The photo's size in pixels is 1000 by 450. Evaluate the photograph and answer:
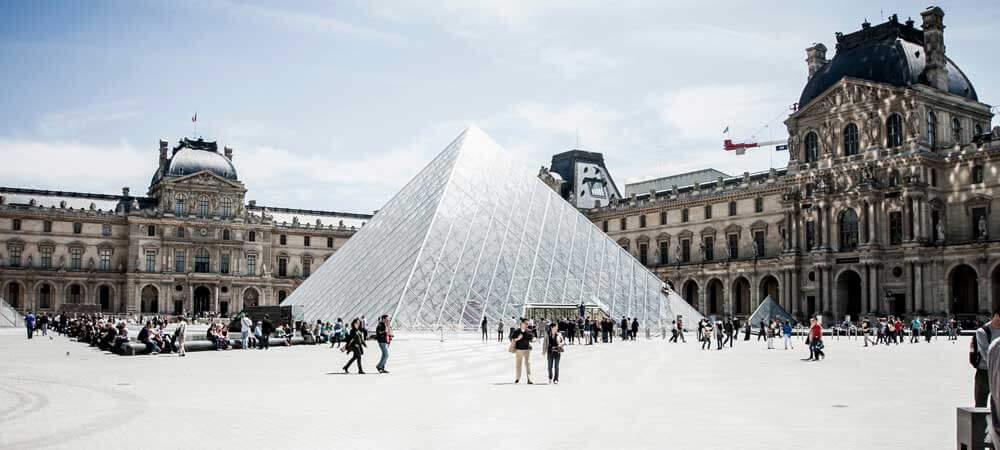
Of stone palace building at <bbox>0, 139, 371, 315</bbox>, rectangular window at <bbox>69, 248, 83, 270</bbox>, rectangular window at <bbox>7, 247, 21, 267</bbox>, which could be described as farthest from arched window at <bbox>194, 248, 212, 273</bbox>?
rectangular window at <bbox>7, 247, 21, 267</bbox>

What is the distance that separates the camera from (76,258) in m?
73.3

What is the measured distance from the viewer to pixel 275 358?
21594mm

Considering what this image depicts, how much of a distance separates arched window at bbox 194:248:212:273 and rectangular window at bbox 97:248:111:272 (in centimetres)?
645

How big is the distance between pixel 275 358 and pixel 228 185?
194 ft

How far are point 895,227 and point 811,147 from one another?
7157 millimetres

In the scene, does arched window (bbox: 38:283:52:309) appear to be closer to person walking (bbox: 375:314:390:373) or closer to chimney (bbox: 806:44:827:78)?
chimney (bbox: 806:44:827:78)

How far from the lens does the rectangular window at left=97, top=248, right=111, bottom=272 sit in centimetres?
7431

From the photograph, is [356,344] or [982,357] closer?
[982,357]

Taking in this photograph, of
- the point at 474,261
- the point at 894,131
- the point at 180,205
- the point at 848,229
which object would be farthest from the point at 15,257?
the point at 894,131

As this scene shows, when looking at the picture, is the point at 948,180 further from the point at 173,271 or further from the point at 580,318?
the point at 173,271

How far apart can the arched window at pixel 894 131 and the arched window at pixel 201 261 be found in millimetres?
52096

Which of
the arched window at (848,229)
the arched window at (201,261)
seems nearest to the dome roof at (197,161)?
the arched window at (201,261)

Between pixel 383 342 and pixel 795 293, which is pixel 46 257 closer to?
pixel 795 293

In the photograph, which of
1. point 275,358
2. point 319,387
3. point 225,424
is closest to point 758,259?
point 275,358
